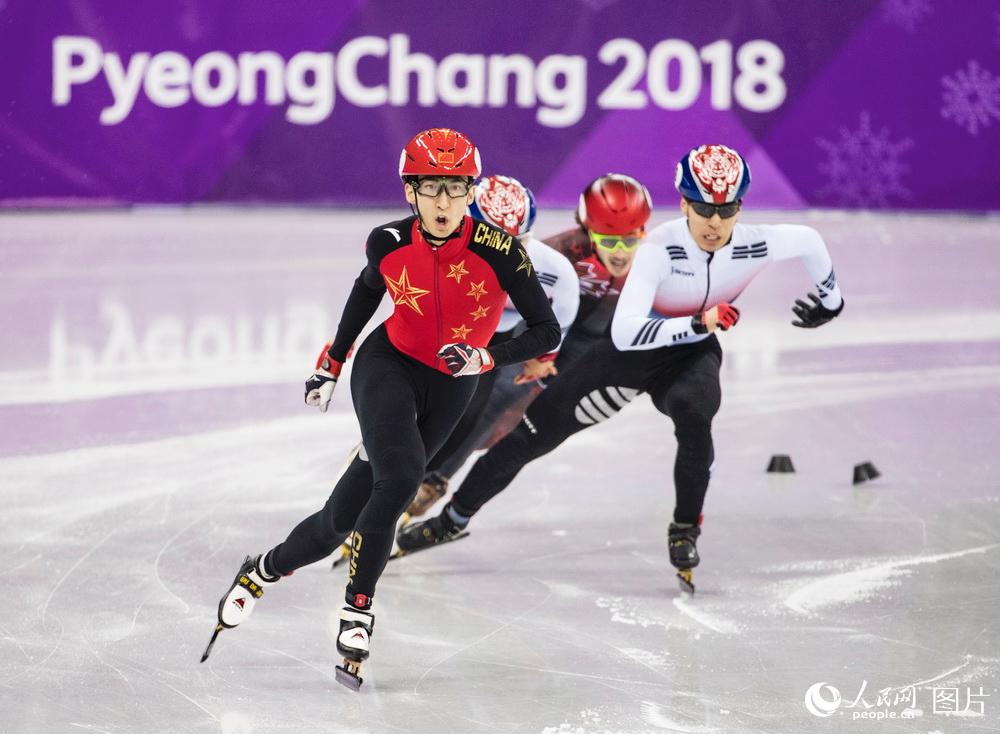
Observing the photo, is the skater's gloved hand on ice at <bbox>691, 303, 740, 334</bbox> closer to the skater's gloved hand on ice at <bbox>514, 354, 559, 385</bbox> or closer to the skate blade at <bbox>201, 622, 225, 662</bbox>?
the skater's gloved hand on ice at <bbox>514, 354, 559, 385</bbox>

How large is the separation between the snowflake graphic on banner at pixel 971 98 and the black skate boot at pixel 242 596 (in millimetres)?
10970

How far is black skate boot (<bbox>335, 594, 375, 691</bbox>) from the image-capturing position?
395cm

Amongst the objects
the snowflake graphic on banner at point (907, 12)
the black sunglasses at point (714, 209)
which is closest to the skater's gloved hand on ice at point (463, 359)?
the black sunglasses at point (714, 209)

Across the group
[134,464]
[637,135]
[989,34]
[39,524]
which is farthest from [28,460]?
[989,34]

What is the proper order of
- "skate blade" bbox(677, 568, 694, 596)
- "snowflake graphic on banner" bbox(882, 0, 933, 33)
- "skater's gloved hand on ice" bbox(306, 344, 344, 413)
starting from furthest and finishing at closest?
"snowflake graphic on banner" bbox(882, 0, 933, 33)
"skate blade" bbox(677, 568, 694, 596)
"skater's gloved hand on ice" bbox(306, 344, 344, 413)

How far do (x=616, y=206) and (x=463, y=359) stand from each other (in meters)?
1.60

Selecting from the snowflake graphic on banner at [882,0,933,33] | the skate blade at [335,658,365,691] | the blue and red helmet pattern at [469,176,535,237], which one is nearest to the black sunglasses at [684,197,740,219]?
the blue and red helmet pattern at [469,176,535,237]

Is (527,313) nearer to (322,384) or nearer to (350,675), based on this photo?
(322,384)

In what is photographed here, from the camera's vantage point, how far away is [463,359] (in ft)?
13.2

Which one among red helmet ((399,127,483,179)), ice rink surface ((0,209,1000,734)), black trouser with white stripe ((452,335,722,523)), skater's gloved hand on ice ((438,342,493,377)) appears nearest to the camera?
ice rink surface ((0,209,1000,734))

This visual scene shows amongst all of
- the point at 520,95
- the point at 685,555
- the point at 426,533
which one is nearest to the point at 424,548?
the point at 426,533

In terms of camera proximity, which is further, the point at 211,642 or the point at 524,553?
the point at 524,553

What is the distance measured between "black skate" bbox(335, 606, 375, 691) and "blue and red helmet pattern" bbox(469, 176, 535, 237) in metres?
1.80

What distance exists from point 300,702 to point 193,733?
0.32 meters
